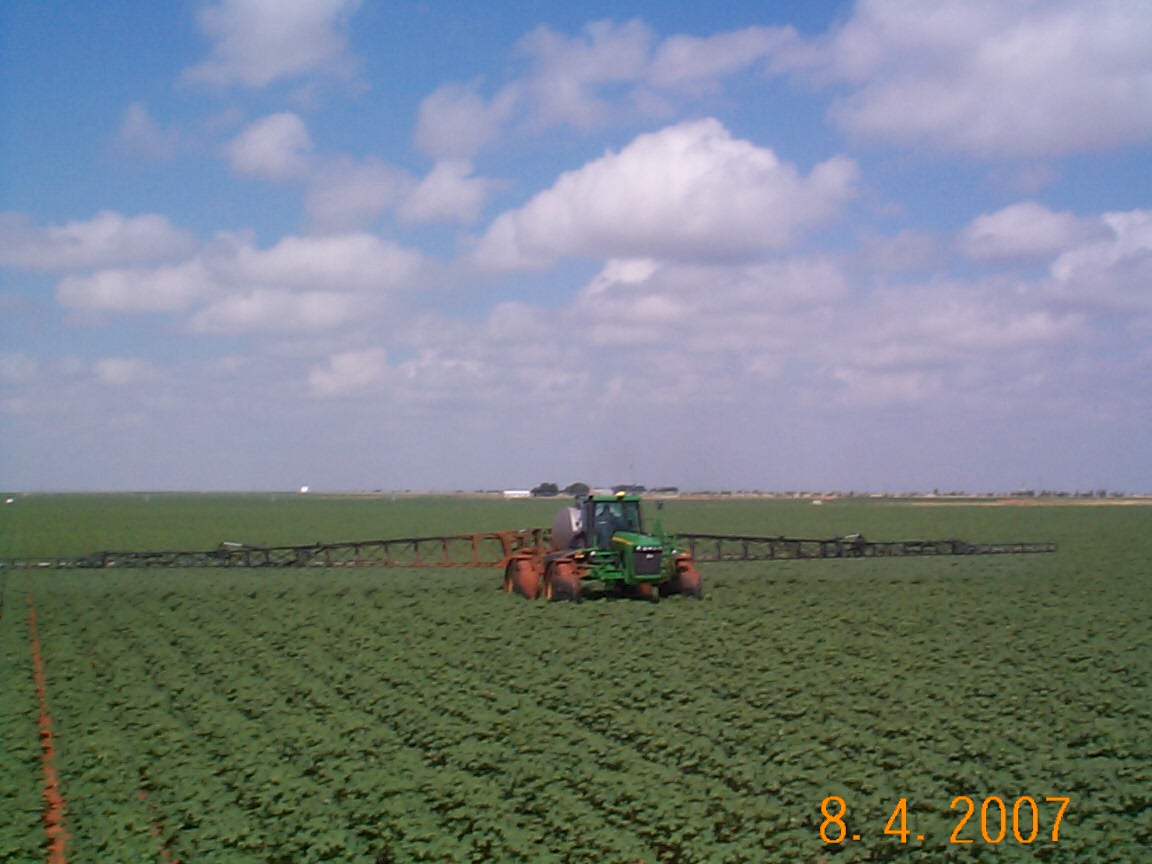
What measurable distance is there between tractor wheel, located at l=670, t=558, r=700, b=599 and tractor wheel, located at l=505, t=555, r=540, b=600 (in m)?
3.05

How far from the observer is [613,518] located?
78.8ft

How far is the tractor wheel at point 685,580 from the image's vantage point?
23.6 metres

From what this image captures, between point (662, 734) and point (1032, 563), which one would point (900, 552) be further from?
point (662, 734)

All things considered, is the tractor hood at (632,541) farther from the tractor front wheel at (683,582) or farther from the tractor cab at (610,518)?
the tractor front wheel at (683,582)

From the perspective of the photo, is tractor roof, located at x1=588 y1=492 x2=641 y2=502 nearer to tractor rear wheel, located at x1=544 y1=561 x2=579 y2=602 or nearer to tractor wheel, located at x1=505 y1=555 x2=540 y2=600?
tractor rear wheel, located at x1=544 y1=561 x2=579 y2=602

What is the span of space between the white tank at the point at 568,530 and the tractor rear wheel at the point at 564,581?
1.14 meters

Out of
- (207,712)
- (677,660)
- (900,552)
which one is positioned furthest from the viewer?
(900,552)

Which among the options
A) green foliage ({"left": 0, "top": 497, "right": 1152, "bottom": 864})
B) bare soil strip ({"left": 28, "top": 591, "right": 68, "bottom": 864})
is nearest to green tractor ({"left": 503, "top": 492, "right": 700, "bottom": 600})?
green foliage ({"left": 0, "top": 497, "right": 1152, "bottom": 864})

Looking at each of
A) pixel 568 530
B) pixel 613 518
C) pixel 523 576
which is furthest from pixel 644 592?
pixel 523 576

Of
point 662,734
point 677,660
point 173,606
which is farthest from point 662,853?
point 173,606

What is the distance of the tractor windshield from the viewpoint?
77.9ft

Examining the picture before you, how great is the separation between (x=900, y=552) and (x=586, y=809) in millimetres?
32117

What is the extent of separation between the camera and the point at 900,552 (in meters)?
39.8

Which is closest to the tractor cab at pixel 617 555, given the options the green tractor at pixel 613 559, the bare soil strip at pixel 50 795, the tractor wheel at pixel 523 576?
the green tractor at pixel 613 559
